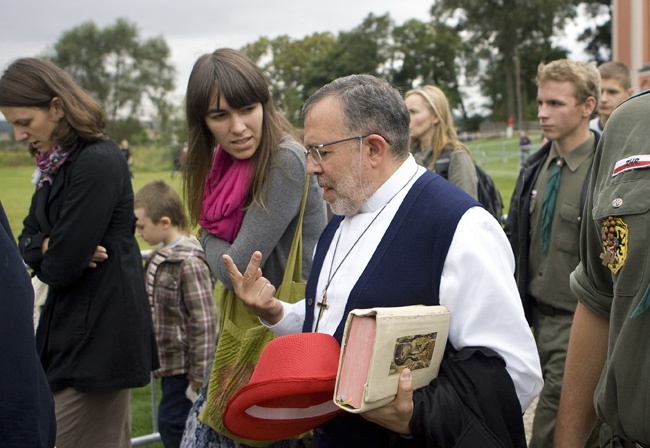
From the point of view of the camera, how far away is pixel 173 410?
432 cm

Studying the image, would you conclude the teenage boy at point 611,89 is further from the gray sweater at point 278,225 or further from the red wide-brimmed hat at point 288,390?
the red wide-brimmed hat at point 288,390

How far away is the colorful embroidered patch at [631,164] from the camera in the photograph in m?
1.70

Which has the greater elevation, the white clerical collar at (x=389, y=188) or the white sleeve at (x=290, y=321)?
the white clerical collar at (x=389, y=188)

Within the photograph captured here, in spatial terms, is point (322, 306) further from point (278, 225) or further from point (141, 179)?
point (141, 179)

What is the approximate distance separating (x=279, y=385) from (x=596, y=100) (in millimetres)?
2924

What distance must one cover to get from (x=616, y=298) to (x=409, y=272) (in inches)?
21.6

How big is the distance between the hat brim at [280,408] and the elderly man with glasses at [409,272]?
117mm

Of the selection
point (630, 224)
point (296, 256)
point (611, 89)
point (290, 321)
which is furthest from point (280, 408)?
point (611, 89)

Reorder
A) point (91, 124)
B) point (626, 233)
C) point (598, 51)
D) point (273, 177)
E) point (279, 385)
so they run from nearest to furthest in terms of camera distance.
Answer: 1. point (626, 233)
2. point (279, 385)
3. point (273, 177)
4. point (91, 124)
5. point (598, 51)

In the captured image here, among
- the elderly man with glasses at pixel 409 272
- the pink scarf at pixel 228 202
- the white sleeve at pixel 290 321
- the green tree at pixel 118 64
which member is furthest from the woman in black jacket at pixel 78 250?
the green tree at pixel 118 64

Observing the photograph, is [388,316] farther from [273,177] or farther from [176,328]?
[176,328]

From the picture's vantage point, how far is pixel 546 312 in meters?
4.06

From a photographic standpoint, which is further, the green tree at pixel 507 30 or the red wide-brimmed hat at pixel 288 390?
the green tree at pixel 507 30

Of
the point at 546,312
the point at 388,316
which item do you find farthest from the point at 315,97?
the point at 546,312
